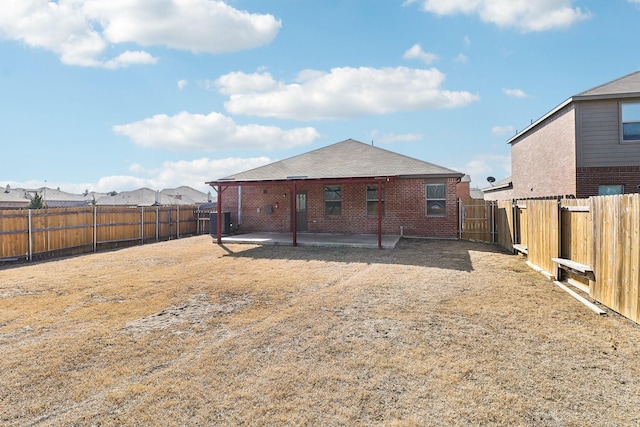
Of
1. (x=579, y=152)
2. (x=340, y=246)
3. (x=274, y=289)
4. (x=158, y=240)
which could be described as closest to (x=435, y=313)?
(x=274, y=289)

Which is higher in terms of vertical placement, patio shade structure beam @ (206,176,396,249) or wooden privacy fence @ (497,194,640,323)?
patio shade structure beam @ (206,176,396,249)

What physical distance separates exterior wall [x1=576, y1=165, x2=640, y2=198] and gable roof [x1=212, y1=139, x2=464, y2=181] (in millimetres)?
3995

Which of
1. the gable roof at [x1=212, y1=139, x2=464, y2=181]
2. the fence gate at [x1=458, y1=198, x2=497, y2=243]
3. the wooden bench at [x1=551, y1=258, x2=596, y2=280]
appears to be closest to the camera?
the wooden bench at [x1=551, y1=258, x2=596, y2=280]

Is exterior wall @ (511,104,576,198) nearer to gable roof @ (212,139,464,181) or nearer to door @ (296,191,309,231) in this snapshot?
gable roof @ (212,139,464,181)

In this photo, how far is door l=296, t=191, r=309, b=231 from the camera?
16.3 metres

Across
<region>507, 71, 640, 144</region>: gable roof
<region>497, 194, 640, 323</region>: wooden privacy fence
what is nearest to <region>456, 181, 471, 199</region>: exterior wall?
<region>507, 71, 640, 144</region>: gable roof

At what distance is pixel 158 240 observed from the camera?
16375mm

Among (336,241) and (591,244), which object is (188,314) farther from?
(336,241)

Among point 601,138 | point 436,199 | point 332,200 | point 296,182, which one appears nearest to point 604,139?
point 601,138

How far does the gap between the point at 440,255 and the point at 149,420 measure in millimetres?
9415

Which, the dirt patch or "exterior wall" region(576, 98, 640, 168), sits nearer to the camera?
the dirt patch

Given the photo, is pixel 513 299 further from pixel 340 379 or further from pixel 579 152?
pixel 579 152

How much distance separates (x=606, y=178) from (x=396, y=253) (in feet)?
26.1

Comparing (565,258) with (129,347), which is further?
(565,258)
